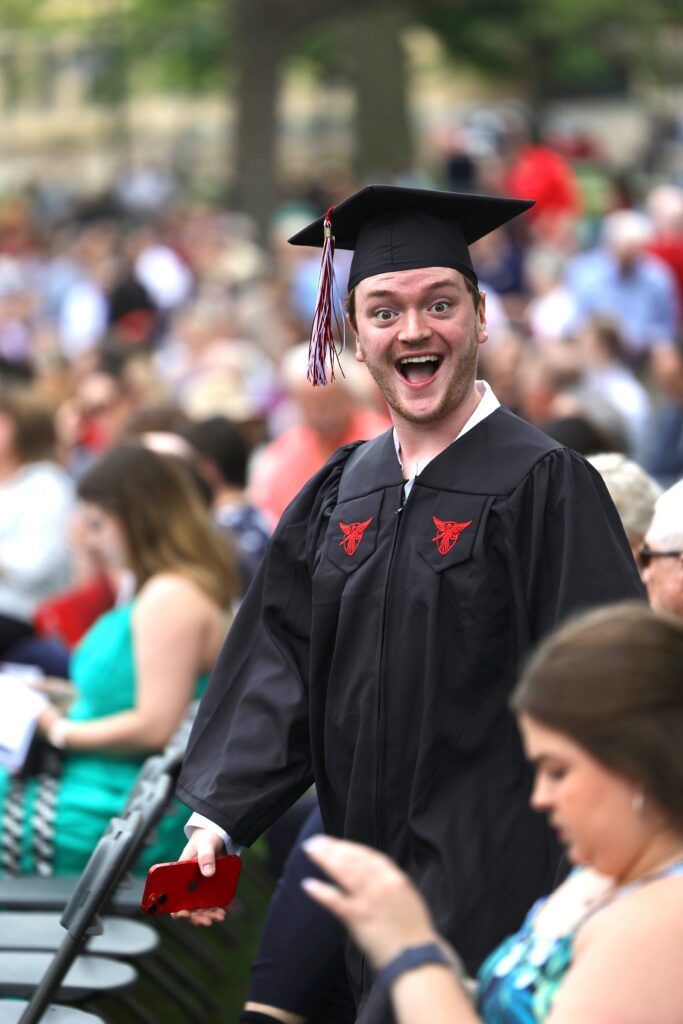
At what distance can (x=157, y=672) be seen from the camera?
204 inches

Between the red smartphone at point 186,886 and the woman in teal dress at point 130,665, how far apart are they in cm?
174

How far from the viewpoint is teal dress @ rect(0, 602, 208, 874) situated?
205 inches

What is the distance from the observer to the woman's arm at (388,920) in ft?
7.25

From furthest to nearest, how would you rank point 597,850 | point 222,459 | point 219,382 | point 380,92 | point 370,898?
point 380,92
point 219,382
point 222,459
point 597,850
point 370,898

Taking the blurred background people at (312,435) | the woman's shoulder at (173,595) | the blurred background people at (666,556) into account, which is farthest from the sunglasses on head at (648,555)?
the blurred background people at (312,435)

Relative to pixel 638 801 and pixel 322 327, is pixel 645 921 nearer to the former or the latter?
pixel 638 801

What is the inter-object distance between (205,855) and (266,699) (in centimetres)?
33

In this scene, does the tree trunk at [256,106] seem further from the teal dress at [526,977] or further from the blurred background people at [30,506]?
the teal dress at [526,977]

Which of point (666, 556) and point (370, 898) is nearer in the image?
point (370, 898)

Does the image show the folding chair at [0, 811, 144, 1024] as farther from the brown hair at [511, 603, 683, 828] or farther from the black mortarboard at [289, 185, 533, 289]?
the brown hair at [511, 603, 683, 828]

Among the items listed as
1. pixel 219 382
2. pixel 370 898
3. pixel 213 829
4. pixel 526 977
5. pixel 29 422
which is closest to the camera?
pixel 370 898

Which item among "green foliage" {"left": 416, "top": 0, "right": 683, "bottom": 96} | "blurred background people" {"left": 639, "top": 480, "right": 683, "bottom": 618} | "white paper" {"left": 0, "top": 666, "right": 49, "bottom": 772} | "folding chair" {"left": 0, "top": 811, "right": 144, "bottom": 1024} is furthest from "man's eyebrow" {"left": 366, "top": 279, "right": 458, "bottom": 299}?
"green foliage" {"left": 416, "top": 0, "right": 683, "bottom": 96}

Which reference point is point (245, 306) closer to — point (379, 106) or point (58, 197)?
point (379, 106)

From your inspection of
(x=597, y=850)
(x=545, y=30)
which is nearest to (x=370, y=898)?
(x=597, y=850)
